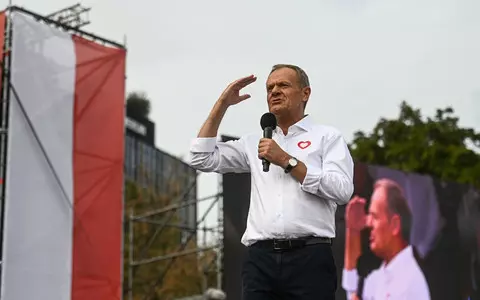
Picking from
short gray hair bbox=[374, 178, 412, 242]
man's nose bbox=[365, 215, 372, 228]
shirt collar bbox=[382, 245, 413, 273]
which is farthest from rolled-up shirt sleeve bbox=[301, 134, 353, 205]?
short gray hair bbox=[374, 178, 412, 242]

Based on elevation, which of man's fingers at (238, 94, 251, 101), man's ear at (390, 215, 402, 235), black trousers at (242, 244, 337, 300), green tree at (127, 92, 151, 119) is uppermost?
green tree at (127, 92, 151, 119)

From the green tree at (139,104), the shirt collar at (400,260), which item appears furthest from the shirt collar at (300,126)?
the green tree at (139,104)

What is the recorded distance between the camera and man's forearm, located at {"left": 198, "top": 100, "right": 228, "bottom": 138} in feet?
9.77

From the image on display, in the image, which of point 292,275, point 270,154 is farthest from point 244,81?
point 292,275

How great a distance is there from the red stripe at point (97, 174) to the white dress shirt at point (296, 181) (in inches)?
247

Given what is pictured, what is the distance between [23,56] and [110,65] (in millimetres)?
1382

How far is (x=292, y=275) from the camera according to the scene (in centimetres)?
278

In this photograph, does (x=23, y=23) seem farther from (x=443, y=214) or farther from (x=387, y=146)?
(x=387, y=146)

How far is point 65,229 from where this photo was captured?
889cm

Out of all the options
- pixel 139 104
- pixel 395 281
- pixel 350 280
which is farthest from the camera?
pixel 139 104

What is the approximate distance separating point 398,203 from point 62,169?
500 cm

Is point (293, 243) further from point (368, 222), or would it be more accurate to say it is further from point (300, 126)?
point (368, 222)

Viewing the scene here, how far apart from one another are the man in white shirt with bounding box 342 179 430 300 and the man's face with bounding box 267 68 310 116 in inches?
310

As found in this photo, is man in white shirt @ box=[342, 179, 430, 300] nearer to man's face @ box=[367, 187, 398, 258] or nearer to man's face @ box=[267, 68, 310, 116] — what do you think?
man's face @ box=[367, 187, 398, 258]
